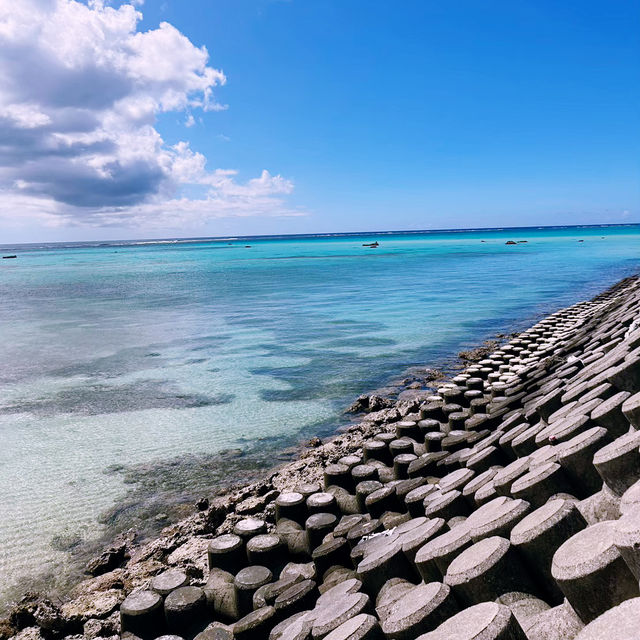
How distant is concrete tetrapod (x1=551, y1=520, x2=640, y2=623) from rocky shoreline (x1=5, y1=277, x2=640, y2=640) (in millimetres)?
12

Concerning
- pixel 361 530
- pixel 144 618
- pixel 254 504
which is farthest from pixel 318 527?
pixel 144 618

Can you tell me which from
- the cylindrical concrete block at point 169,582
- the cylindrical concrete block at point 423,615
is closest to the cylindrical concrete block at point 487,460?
the cylindrical concrete block at point 423,615

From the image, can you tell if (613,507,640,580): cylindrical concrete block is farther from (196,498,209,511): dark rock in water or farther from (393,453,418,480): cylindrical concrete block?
(196,498,209,511): dark rock in water

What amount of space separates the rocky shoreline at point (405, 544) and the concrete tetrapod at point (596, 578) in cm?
1

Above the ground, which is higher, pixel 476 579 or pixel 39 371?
pixel 476 579

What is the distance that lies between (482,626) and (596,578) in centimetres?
66

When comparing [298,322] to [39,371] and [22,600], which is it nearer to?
[39,371]

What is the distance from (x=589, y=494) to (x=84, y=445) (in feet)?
32.2

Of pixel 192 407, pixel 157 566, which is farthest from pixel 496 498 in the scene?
pixel 192 407

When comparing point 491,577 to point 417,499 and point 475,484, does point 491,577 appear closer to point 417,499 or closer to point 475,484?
point 475,484

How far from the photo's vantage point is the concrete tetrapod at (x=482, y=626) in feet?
8.84

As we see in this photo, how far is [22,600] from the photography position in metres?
6.10

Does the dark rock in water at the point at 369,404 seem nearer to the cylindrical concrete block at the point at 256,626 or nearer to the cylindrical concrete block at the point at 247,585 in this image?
the cylindrical concrete block at the point at 247,585

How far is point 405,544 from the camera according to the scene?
4.67 metres
